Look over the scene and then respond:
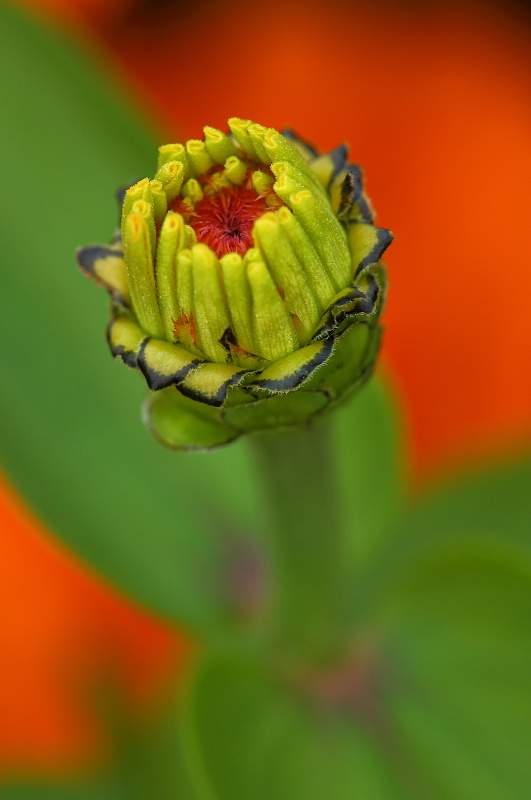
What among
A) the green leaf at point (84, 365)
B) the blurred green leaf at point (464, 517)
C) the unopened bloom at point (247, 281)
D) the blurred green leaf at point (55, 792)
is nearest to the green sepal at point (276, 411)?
the unopened bloom at point (247, 281)

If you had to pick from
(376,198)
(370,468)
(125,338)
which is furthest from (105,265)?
(376,198)

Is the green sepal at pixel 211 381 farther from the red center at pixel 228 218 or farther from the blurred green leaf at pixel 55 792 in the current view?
the blurred green leaf at pixel 55 792

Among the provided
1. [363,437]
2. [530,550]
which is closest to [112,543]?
[363,437]

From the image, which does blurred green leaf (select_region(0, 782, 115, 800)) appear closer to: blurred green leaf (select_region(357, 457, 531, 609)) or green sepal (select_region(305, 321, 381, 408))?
blurred green leaf (select_region(357, 457, 531, 609))

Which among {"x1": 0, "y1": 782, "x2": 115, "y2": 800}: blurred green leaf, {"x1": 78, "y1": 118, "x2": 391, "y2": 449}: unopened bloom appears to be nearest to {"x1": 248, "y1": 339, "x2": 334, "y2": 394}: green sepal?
{"x1": 78, "y1": 118, "x2": 391, "y2": 449}: unopened bloom

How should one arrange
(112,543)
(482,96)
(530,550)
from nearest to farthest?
(112,543)
(530,550)
(482,96)

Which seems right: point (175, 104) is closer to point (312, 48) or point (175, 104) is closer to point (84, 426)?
point (312, 48)
